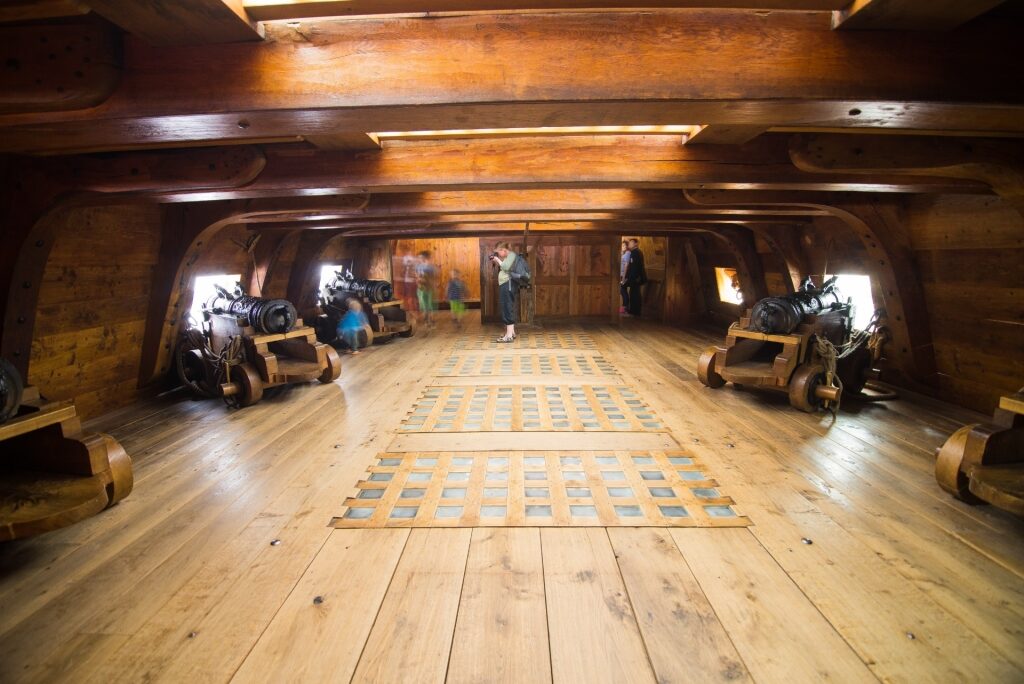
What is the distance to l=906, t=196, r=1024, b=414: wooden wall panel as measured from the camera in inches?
155

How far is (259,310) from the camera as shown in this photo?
5078 millimetres

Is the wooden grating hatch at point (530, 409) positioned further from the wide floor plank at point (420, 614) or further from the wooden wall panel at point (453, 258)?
the wooden wall panel at point (453, 258)

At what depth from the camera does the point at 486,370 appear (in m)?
Result: 6.17

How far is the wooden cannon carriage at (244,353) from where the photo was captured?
15.7 ft

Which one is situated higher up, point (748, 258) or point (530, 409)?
point (748, 258)

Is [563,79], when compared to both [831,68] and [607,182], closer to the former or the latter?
[831,68]

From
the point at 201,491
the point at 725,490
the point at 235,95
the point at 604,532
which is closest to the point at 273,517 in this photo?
the point at 201,491

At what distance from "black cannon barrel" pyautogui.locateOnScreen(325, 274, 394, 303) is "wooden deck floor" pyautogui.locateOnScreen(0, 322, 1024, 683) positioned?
508 centimetres

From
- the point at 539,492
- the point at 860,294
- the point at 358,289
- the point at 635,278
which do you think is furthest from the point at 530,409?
the point at 635,278

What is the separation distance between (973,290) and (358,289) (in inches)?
300

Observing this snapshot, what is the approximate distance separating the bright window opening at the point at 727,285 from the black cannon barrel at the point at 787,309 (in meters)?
4.41

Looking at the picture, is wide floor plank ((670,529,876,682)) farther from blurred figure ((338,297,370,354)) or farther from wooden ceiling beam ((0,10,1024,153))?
blurred figure ((338,297,370,354))

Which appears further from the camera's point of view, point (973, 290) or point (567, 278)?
point (567, 278)

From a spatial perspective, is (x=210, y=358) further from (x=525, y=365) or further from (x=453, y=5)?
(x=453, y=5)
